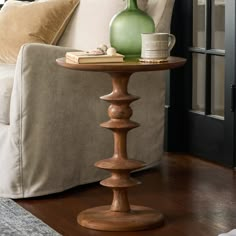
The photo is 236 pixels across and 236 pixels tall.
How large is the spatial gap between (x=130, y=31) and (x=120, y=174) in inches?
20.9

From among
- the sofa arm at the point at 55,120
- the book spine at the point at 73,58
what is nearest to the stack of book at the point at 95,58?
the book spine at the point at 73,58

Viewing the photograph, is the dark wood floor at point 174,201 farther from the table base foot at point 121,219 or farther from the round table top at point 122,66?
the round table top at point 122,66

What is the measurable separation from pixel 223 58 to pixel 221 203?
3.08 feet

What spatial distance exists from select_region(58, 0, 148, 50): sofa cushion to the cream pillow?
0.16ft

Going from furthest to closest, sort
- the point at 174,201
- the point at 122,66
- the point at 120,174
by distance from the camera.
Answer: the point at 174,201, the point at 120,174, the point at 122,66

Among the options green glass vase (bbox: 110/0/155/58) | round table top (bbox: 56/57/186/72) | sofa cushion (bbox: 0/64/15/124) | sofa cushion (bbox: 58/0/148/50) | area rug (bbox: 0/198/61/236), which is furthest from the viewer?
sofa cushion (bbox: 58/0/148/50)

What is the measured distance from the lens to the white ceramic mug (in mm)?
2665

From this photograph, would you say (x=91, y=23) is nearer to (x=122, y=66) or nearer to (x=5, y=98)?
(x=5, y=98)

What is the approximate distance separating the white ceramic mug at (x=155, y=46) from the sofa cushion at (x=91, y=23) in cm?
74

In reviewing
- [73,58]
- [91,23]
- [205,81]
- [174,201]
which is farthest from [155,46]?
[205,81]

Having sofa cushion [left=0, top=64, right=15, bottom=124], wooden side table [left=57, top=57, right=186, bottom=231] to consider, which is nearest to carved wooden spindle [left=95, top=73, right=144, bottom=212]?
wooden side table [left=57, top=57, right=186, bottom=231]

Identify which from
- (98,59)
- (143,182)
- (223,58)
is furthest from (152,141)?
(98,59)

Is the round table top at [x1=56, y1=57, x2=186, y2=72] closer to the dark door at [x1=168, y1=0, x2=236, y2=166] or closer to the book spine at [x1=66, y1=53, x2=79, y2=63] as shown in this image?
the book spine at [x1=66, y1=53, x2=79, y2=63]

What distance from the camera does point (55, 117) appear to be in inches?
124
